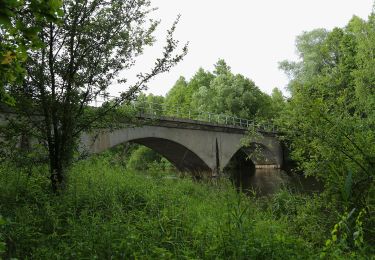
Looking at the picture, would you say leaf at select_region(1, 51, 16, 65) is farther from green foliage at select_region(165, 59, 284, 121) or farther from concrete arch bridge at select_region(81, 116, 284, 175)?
green foliage at select_region(165, 59, 284, 121)

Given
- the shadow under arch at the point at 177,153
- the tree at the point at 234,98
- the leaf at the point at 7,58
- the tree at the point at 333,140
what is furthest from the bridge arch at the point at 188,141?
the leaf at the point at 7,58

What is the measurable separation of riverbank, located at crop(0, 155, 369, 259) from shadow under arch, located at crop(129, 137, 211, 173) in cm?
1236

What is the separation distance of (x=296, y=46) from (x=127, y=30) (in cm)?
3041

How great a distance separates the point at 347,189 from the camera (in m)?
3.85

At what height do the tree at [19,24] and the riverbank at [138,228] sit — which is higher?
the tree at [19,24]

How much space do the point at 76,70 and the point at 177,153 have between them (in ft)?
56.2

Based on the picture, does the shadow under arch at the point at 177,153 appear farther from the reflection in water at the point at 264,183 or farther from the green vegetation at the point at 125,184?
the green vegetation at the point at 125,184

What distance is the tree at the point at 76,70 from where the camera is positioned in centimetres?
511

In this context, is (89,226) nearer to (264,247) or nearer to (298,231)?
(264,247)

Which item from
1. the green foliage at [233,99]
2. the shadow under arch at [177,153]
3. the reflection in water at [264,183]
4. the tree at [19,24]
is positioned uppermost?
the green foliage at [233,99]

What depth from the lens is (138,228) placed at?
446 centimetres

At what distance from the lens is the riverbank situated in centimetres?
348

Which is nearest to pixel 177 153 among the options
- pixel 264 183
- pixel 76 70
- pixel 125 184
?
pixel 264 183

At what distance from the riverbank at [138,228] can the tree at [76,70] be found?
731 millimetres
